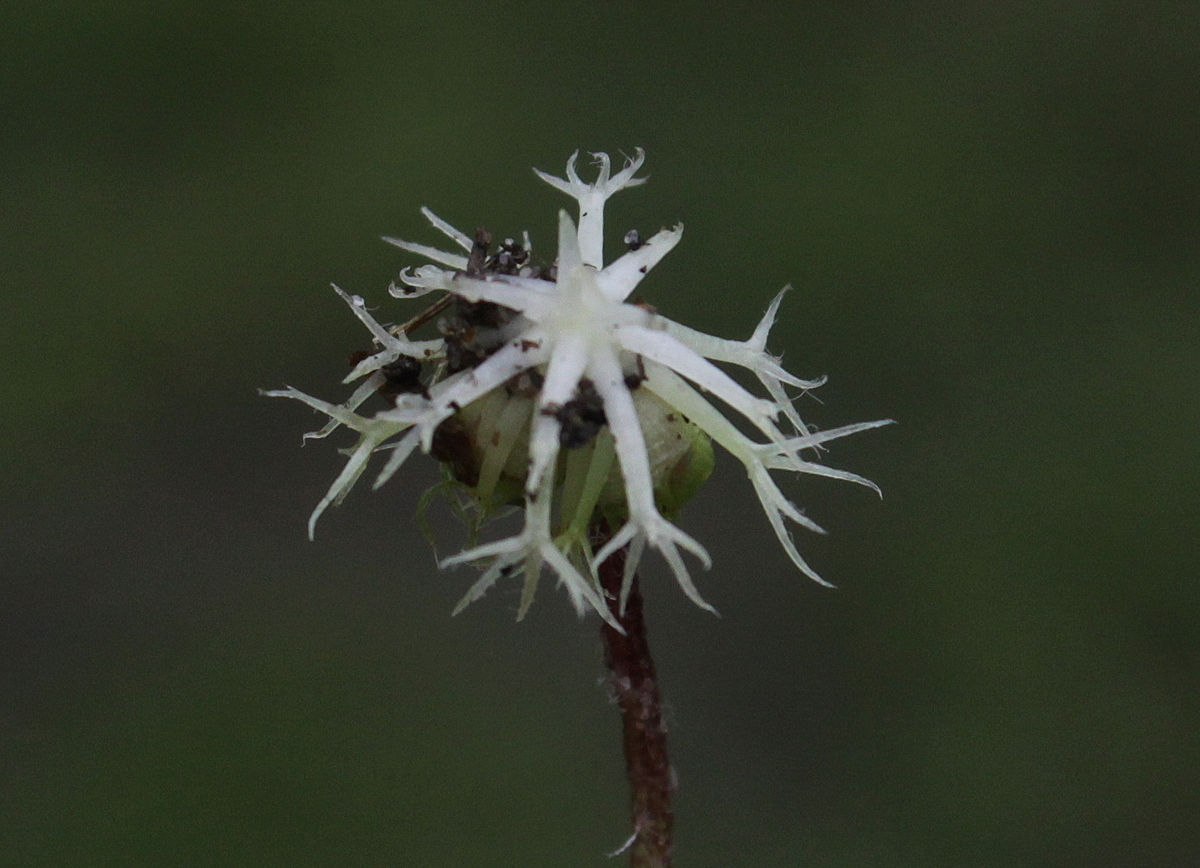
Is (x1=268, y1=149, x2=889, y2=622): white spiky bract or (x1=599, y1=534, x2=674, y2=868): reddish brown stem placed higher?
(x1=268, y1=149, x2=889, y2=622): white spiky bract

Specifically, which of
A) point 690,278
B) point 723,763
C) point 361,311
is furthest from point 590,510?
point 690,278

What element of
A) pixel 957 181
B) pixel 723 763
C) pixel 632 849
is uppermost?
pixel 957 181

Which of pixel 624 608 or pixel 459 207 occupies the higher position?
pixel 459 207

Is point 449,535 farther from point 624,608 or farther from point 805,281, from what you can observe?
point 624,608

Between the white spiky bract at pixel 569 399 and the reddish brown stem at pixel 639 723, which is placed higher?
the white spiky bract at pixel 569 399
